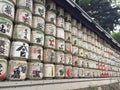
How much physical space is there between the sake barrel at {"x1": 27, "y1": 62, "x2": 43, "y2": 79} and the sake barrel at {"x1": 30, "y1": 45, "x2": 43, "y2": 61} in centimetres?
12

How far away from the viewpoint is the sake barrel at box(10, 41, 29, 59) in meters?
4.22

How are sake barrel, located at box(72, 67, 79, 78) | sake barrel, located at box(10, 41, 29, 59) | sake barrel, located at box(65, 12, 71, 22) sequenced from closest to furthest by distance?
sake barrel, located at box(10, 41, 29, 59) → sake barrel, located at box(65, 12, 71, 22) → sake barrel, located at box(72, 67, 79, 78)

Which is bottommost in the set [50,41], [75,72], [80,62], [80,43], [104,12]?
[75,72]

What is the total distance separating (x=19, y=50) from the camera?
4297mm

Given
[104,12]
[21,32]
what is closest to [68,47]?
[21,32]

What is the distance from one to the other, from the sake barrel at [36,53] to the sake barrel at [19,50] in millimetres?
309

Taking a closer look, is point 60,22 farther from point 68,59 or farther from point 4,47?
point 4,47

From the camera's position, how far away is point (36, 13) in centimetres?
507

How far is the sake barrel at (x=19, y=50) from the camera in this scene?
4215 millimetres

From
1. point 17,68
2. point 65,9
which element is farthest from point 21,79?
point 65,9

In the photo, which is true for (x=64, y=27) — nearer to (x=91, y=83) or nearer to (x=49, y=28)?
(x=49, y=28)

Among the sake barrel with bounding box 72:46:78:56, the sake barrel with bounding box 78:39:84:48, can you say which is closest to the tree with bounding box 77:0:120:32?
the sake barrel with bounding box 78:39:84:48

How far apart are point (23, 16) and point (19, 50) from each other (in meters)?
0.77

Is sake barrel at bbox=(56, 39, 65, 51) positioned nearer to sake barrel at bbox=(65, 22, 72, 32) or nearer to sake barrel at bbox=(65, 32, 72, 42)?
sake barrel at bbox=(65, 32, 72, 42)
